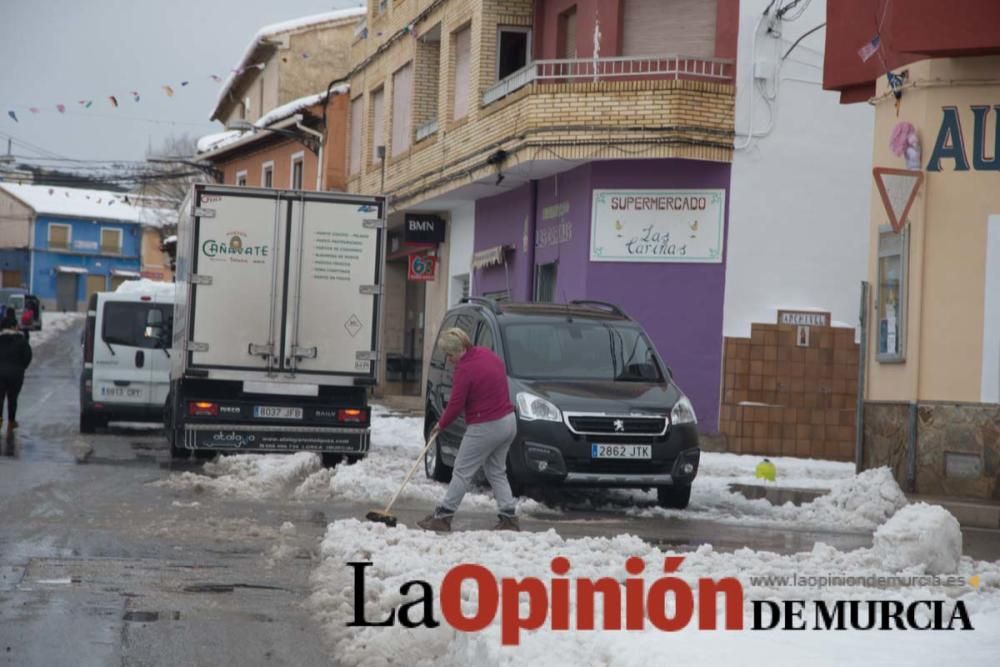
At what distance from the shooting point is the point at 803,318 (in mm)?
23297

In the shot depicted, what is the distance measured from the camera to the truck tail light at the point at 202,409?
17.2 metres

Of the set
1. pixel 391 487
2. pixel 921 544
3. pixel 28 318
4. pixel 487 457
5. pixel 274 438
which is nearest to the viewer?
pixel 921 544

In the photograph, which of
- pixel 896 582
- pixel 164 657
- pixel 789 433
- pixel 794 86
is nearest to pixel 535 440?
pixel 896 582

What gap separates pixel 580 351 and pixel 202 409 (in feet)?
14.9

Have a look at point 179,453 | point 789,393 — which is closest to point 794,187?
point 789,393

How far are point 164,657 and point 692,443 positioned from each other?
8.50 m

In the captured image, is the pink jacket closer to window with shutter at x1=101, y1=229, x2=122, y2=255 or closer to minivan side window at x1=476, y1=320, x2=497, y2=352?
minivan side window at x1=476, y1=320, x2=497, y2=352

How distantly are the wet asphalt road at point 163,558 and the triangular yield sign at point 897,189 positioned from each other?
11.1 ft

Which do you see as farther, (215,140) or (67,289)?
(67,289)

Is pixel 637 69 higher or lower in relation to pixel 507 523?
higher

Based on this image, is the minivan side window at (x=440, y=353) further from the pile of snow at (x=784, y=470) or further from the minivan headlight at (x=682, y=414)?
the pile of snow at (x=784, y=470)

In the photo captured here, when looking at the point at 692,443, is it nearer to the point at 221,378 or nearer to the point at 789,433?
the point at 221,378

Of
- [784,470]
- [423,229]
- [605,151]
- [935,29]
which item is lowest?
[784,470]

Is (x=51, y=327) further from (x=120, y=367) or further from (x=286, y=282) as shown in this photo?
(x=286, y=282)
